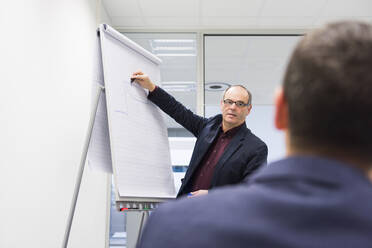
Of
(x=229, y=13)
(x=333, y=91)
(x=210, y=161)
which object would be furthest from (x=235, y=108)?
(x=333, y=91)

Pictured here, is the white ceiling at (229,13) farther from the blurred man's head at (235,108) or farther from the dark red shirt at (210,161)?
the dark red shirt at (210,161)

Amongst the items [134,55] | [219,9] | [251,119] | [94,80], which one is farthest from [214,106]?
[94,80]

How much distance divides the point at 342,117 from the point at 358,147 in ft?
0.14

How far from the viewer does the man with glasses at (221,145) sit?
6.50 ft

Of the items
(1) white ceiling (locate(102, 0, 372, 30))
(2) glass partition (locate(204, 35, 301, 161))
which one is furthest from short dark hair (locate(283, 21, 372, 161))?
(2) glass partition (locate(204, 35, 301, 161))

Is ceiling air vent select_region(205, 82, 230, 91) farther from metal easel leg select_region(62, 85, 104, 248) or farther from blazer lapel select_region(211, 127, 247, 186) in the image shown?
metal easel leg select_region(62, 85, 104, 248)

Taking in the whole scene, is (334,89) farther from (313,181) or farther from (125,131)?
(125,131)

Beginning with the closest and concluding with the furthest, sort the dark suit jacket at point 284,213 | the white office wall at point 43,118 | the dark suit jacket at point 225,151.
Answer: the dark suit jacket at point 284,213 → the white office wall at point 43,118 → the dark suit jacket at point 225,151

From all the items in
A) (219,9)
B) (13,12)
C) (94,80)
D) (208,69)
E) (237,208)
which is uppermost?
(219,9)

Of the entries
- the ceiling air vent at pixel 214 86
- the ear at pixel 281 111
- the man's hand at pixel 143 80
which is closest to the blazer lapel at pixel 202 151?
the man's hand at pixel 143 80

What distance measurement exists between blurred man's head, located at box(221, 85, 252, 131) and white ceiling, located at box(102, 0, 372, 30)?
1.38 meters

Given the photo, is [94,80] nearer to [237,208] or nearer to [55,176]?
[55,176]

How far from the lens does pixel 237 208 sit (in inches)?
16.9

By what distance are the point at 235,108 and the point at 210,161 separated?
0.32 metres
